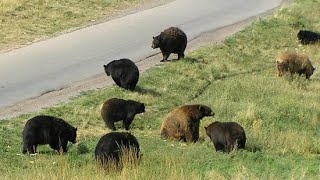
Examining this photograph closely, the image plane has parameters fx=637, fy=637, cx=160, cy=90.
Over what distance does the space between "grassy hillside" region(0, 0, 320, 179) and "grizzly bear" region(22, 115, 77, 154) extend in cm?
24

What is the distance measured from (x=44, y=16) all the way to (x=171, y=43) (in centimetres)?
766

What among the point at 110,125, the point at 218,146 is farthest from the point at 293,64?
the point at 218,146

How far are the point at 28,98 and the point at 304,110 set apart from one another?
793 centimetres

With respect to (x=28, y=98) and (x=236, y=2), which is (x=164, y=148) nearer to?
(x=28, y=98)

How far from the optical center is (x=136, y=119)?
1630cm

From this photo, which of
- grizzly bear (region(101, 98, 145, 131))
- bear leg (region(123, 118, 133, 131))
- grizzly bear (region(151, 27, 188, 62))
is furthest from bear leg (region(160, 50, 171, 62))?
bear leg (region(123, 118, 133, 131))

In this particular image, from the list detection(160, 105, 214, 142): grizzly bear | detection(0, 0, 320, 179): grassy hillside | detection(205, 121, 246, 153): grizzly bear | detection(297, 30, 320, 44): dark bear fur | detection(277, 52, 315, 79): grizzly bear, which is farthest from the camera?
detection(297, 30, 320, 44): dark bear fur

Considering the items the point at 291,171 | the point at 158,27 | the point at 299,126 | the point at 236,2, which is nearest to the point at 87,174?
the point at 291,171

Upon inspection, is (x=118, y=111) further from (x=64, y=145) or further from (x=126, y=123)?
(x=64, y=145)

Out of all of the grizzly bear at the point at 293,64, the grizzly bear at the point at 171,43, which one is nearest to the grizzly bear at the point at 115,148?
the grizzly bear at the point at 171,43

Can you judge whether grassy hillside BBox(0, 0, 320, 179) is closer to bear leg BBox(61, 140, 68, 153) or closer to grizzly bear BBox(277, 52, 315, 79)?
bear leg BBox(61, 140, 68, 153)

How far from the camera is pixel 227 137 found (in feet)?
44.3

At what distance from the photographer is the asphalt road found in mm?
19000

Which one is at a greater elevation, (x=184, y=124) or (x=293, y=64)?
(x=184, y=124)
